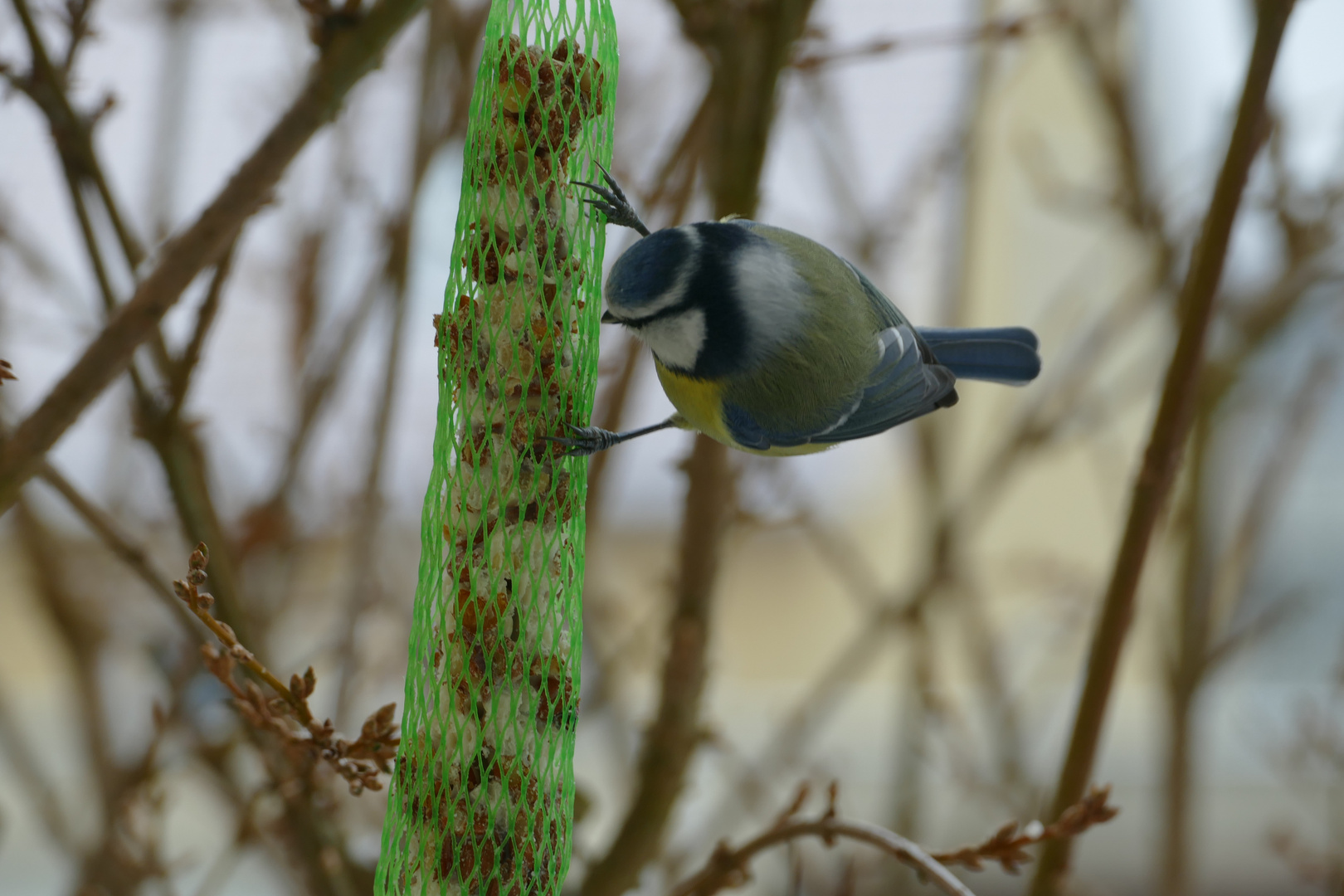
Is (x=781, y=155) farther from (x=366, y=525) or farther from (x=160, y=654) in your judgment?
(x=160, y=654)

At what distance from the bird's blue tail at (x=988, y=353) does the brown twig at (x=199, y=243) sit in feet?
2.15

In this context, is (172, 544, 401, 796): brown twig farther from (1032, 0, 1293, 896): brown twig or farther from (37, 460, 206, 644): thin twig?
(1032, 0, 1293, 896): brown twig

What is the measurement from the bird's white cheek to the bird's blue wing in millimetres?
118

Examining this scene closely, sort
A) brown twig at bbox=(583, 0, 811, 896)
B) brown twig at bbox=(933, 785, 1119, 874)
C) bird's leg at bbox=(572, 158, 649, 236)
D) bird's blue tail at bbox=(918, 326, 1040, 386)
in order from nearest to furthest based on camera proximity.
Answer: brown twig at bbox=(933, 785, 1119, 874), bird's leg at bbox=(572, 158, 649, 236), brown twig at bbox=(583, 0, 811, 896), bird's blue tail at bbox=(918, 326, 1040, 386)

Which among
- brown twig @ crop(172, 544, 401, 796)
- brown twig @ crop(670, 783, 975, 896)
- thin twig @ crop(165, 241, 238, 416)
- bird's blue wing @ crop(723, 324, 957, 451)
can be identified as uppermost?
bird's blue wing @ crop(723, 324, 957, 451)

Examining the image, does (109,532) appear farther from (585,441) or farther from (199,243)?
(585,441)

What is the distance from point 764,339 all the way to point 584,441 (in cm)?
25

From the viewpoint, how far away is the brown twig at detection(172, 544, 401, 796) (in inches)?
21.9

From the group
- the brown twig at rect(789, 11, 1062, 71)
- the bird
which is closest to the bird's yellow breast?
the bird

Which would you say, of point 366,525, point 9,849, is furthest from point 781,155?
point 9,849

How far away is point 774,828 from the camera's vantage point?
0.73m

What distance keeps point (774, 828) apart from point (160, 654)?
1059 millimetres

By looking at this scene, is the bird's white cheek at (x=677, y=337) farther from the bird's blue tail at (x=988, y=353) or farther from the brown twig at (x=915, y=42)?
the bird's blue tail at (x=988, y=353)

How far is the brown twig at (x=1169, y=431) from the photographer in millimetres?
717
